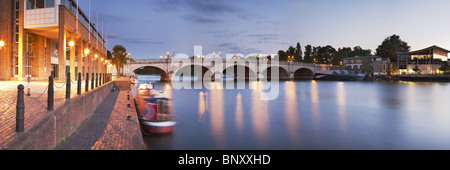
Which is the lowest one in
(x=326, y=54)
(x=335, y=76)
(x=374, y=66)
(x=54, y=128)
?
(x=54, y=128)

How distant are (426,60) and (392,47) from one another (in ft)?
167

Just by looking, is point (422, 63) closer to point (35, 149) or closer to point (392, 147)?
A: point (392, 147)

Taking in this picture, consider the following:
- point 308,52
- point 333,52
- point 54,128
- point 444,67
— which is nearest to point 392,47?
point 333,52

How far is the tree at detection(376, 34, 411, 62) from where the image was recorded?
471ft

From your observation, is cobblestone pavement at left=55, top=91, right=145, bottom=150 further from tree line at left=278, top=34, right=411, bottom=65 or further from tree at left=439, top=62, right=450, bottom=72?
tree line at left=278, top=34, right=411, bottom=65

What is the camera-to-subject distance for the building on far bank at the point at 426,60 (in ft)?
327

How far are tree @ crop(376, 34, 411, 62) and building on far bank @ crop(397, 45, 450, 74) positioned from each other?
115ft

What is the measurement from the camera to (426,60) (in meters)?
101

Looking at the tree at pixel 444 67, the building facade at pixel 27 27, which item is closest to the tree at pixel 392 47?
the tree at pixel 444 67

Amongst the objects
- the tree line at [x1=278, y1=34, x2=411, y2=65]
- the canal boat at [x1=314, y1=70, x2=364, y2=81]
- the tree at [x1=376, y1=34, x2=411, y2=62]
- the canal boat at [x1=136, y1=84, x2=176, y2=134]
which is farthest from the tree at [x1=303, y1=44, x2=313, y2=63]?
the canal boat at [x1=136, y1=84, x2=176, y2=134]

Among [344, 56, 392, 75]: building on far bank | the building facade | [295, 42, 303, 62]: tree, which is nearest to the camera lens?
the building facade

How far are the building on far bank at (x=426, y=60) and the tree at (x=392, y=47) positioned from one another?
1385 inches

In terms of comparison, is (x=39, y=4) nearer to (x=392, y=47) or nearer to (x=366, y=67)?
(x=366, y=67)

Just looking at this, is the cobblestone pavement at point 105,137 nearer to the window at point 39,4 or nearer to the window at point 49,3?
the window at point 49,3
